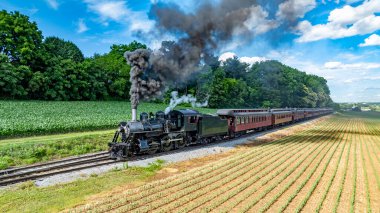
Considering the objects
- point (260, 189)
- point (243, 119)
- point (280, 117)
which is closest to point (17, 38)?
point (243, 119)

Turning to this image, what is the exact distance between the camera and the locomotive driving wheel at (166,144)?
2022 cm

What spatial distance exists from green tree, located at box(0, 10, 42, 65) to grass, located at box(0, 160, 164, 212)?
140 feet

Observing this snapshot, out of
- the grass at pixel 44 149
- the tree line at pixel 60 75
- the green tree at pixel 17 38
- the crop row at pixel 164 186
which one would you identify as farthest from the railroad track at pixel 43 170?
the green tree at pixel 17 38

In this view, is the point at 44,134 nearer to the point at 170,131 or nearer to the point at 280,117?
the point at 170,131

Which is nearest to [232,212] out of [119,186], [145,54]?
[119,186]

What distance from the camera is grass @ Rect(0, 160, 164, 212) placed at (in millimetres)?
10281

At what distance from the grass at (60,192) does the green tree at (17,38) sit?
42.8 metres

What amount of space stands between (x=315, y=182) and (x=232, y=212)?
19.5ft

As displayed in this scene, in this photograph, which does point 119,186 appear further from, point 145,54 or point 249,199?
point 145,54

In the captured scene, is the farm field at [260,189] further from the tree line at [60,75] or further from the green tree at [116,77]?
the green tree at [116,77]

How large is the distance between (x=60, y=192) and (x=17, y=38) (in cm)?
4813

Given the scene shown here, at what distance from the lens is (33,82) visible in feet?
151

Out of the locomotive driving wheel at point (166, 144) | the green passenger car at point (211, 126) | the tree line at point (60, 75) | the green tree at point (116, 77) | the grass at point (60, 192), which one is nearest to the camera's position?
the grass at point (60, 192)

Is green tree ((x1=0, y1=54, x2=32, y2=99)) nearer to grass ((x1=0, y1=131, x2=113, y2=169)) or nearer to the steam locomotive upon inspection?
grass ((x1=0, y1=131, x2=113, y2=169))
